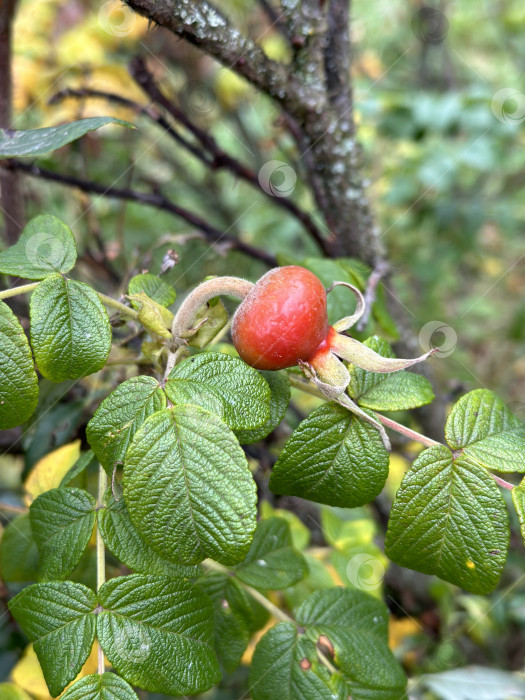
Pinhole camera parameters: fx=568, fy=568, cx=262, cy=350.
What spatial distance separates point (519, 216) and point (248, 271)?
280 cm

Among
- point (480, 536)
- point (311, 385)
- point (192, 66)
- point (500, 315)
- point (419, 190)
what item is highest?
point (192, 66)

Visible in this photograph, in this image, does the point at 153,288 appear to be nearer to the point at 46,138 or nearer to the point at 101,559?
the point at 46,138

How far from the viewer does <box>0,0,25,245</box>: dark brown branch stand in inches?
56.3

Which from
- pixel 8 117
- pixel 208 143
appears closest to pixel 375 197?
pixel 208 143

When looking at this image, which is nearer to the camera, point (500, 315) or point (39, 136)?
point (39, 136)

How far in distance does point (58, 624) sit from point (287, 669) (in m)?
0.35

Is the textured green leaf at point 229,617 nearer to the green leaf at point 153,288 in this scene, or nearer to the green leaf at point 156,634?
the green leaf at point 156,634

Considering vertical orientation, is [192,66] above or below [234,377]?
above

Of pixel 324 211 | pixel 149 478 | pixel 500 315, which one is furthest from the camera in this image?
pixel 500 315

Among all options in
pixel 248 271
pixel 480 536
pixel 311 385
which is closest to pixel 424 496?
pixel 480 536

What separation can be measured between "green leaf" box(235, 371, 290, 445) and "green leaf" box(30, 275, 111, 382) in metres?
0.23

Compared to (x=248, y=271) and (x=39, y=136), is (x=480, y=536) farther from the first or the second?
(x=248, y=271)

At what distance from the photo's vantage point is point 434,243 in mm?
3420

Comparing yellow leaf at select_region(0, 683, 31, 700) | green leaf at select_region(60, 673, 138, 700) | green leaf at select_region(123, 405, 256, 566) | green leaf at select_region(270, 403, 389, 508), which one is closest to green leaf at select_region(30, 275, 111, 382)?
green leaf at select_region(123, 405, 256, 566)
